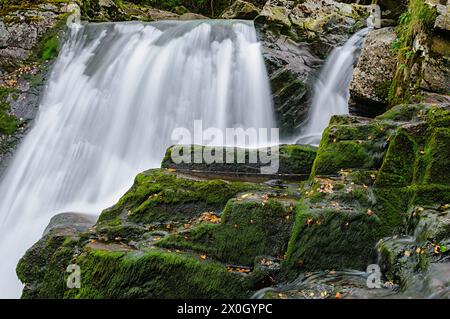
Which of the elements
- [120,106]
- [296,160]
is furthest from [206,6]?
[296,160]

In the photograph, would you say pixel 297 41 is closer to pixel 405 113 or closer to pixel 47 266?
pixel 405 113

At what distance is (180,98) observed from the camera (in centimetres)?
916

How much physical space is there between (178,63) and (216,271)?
6934mm

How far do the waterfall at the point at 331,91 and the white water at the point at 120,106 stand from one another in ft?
3.10

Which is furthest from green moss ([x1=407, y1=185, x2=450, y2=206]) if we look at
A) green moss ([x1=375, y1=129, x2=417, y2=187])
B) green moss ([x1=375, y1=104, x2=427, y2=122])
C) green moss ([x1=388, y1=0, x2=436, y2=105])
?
green moss ([x1=388, y1=0, x2=436, y2=105])

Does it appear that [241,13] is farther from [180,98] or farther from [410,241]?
[410,241]

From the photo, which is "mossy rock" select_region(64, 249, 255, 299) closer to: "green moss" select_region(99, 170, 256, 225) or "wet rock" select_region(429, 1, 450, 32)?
"green moss" select_region(99, 170, 256, 225)

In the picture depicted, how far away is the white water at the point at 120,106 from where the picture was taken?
736cm

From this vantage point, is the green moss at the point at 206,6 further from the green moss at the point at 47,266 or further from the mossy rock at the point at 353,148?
the green moss at the point at 47,266

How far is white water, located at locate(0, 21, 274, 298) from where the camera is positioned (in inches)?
290

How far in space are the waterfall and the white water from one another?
95cm

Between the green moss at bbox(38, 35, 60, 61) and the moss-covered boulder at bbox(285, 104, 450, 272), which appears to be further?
the green moss at bbox(38, 35, 60, 61)

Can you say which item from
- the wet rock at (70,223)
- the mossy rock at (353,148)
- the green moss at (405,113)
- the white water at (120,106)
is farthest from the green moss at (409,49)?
the wet rock at (70,223)

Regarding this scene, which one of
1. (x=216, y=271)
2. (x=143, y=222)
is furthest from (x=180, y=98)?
(x=216, y=271)
